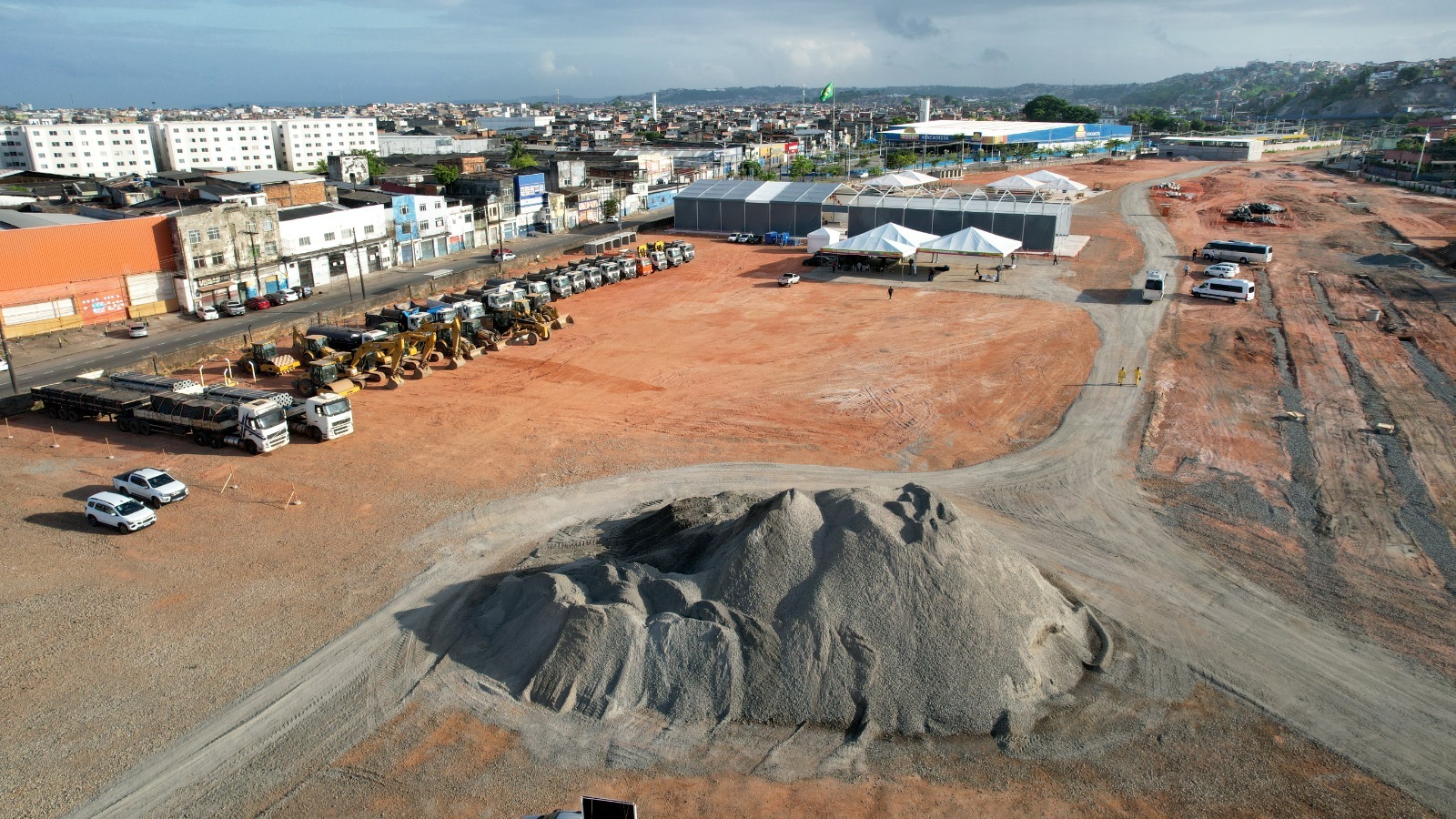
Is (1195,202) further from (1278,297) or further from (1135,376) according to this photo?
(1135,376)

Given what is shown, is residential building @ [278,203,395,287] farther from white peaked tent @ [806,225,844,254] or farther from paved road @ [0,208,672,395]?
white peaked tent @ [806,225,844,254]

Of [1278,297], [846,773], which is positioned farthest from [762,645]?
[1278,297]

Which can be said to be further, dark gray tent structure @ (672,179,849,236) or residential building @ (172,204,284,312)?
dark gray tent structure @ (672,179,849,236)

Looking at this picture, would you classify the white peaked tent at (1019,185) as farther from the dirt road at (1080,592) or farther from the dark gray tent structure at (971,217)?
the dirt road at (1080,592)

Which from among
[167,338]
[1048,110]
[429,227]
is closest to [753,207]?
[429,227]

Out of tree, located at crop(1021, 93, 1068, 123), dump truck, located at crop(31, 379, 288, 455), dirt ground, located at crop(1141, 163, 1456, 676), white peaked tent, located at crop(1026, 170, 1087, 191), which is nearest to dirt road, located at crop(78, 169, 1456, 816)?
dirt ground, located at crop(1141, 163, 1456, 676)

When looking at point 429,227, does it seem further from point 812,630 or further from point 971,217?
point 812,630
